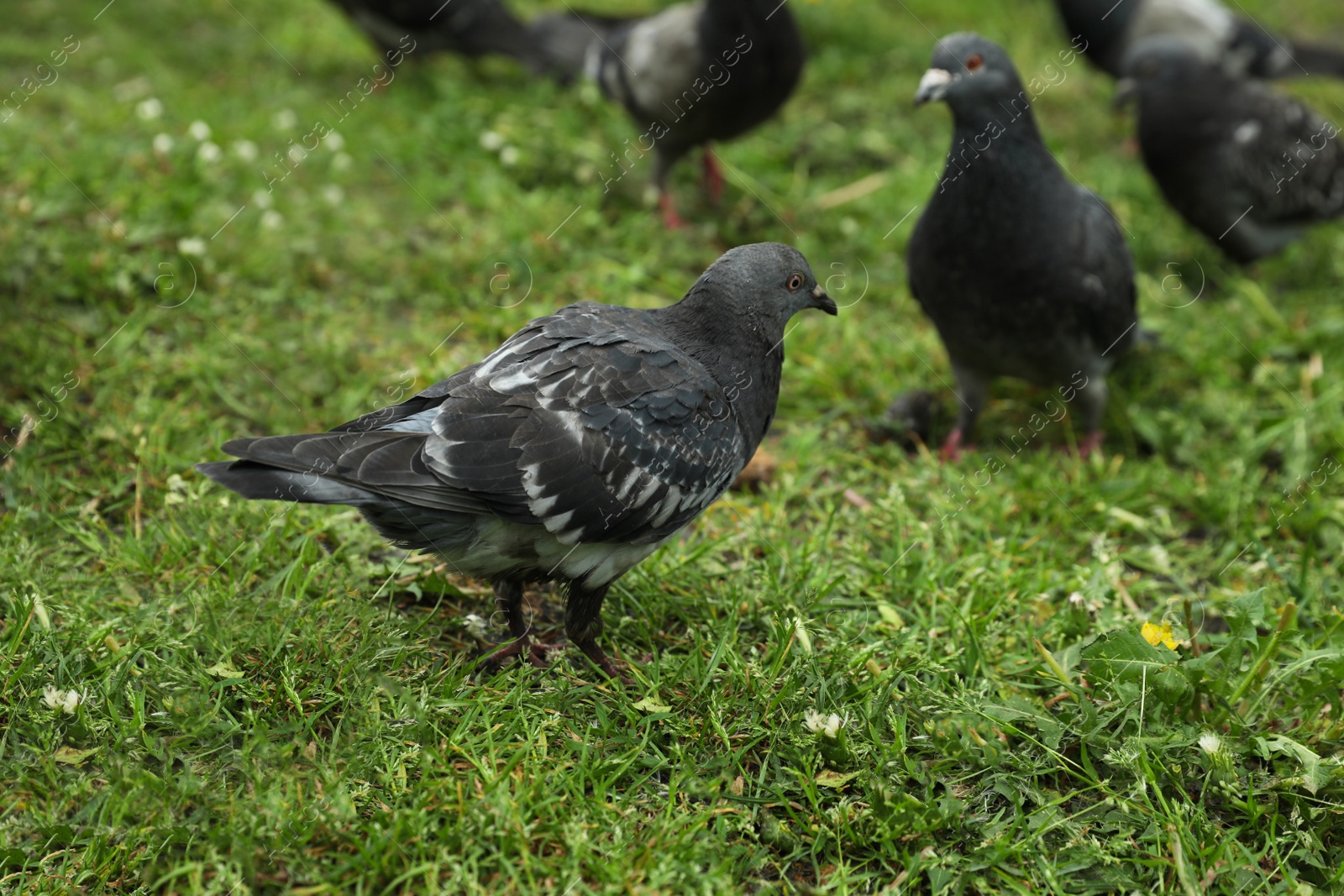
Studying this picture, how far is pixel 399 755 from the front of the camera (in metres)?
2.91

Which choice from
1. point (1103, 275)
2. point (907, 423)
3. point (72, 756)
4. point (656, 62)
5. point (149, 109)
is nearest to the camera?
point (72, 756)

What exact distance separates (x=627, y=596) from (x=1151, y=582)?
2083mm

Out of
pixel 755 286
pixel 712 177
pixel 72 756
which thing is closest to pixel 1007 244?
pixel 755 286

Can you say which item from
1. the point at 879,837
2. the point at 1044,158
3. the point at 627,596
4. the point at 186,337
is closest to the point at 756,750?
the point at 879,837

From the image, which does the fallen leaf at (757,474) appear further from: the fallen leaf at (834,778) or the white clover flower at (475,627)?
the fallen leaf at (834,778)

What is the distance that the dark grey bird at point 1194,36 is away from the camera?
29.6ft

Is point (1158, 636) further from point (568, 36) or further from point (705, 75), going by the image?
point (568, 36)

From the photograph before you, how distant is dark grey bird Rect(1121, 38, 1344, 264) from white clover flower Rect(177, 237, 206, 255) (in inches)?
228

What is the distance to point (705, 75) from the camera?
6.53 meters

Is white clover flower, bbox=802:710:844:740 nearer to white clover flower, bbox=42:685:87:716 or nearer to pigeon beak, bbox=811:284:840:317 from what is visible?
pigeon beak, bbox=811:284:840:317

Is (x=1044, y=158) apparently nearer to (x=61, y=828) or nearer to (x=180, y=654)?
(x=180, y=654)

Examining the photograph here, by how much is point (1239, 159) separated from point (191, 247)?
6112mm

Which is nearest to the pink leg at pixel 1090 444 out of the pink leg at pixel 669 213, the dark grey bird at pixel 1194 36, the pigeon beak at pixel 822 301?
the pigeon beak at pixel 822 301

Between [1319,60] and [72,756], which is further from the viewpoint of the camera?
[1319,60]
